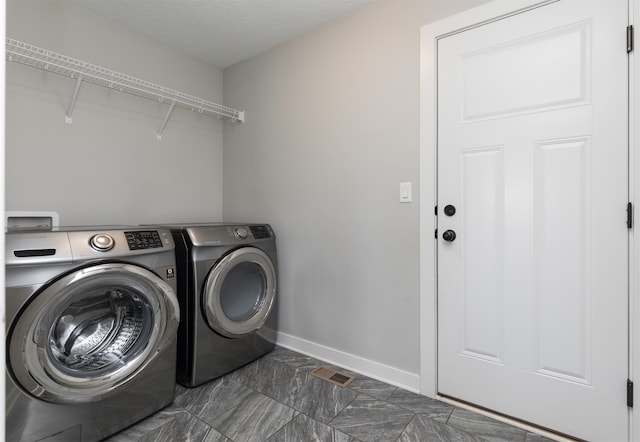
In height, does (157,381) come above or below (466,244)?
below

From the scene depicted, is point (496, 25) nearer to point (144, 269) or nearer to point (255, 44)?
point (255, 44)

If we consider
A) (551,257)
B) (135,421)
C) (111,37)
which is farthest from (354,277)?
(111,37)

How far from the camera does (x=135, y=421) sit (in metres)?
1.51

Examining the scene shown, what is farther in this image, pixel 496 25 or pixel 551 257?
pixel 496 25

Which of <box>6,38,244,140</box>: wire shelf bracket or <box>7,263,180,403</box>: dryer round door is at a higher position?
<box>6,38,244,140</box>: wire shelf bracket

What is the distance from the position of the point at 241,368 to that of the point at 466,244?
1.55 meters

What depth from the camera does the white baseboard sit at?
1.83 metres

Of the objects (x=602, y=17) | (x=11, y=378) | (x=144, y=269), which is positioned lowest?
(x=11, y=378)

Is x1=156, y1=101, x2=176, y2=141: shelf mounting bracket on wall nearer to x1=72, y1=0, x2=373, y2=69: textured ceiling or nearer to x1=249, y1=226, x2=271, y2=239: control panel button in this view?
x1=72, y1=0, x2=373, y2=69: textured ceiling

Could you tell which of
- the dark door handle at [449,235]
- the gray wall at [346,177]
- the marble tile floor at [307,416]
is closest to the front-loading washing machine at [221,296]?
the marble tile floor at [307,416]

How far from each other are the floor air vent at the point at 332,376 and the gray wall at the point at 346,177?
0.10 m

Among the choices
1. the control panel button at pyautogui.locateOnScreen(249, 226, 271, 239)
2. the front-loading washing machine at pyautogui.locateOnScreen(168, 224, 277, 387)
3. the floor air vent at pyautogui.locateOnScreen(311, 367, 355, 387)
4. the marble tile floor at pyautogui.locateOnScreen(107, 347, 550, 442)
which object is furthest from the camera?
the control panel button at pyautogui.locateOnScreen(249, 226, 271, 239)

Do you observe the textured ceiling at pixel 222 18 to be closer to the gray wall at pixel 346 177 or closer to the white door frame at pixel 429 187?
the gray wall at pixel 346 177

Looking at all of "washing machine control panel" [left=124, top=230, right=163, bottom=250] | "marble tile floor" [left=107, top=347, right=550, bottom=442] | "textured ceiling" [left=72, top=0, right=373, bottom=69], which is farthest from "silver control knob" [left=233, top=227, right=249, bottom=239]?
"textured ceiling" [left=72, top=0, right=373, bottom=69]
